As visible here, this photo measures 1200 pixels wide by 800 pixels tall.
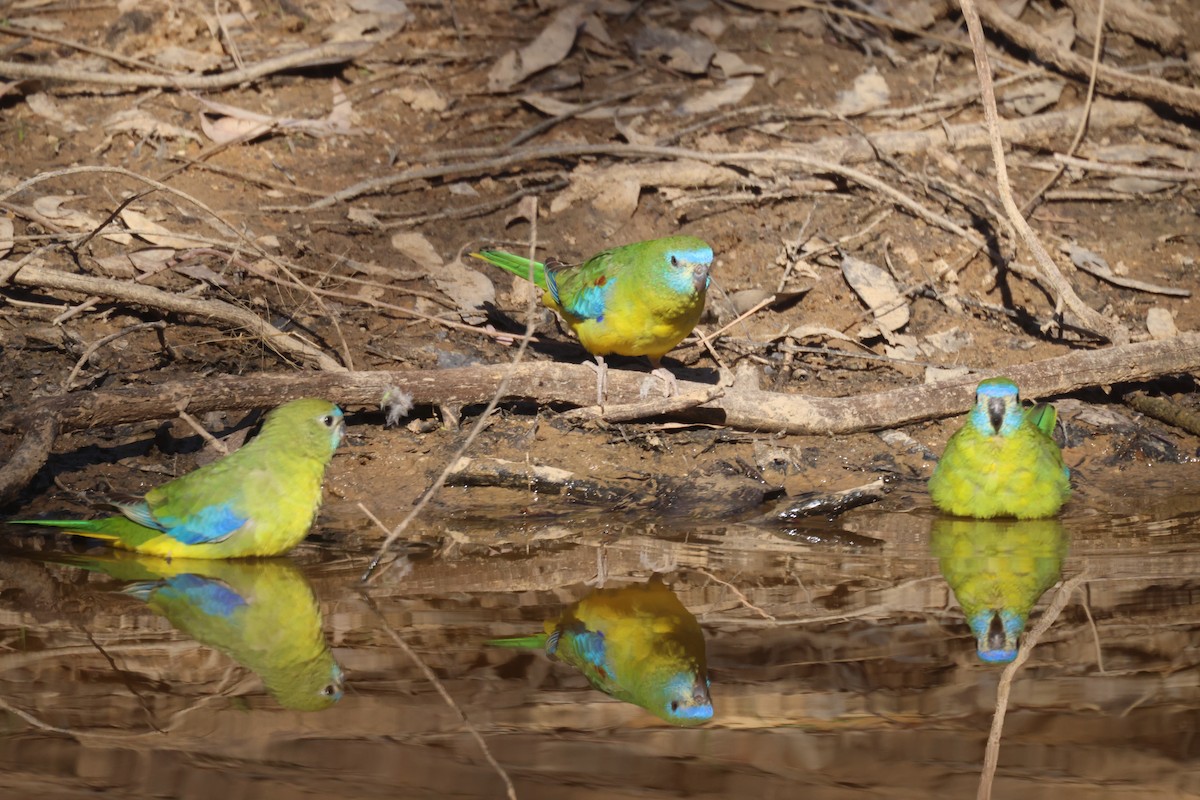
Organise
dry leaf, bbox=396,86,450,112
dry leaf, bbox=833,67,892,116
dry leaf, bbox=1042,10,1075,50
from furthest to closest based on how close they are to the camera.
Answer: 1. dry leaf, bbox=1042,10,1075,50
2. dry leaf, bbox=833,67,892,116
3. dry leaf, bbox=396,86,450,112

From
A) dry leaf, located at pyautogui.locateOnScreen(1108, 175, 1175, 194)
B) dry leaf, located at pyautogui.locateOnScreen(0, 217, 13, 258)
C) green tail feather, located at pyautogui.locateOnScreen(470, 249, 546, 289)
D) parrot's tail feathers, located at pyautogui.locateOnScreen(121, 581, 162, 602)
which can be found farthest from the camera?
dry leaf, located at pyautogui.locateOnScreen(1108, 175, 1175, 194)

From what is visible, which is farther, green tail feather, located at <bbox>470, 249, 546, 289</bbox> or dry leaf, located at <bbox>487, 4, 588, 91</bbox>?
dry leaf, located at <bbox>487, 4, 588, 91</bbox>

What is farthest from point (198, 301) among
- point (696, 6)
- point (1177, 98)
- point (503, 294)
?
point (1177, 98)

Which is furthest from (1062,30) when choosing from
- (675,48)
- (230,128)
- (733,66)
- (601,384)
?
(230,128)

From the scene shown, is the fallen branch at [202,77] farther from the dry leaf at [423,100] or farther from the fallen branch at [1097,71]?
the fallen branch at [1097,71]

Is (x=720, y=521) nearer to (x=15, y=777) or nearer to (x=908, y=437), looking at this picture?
(x=908, y=437)

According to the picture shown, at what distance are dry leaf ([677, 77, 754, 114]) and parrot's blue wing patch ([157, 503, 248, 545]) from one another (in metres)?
5.21

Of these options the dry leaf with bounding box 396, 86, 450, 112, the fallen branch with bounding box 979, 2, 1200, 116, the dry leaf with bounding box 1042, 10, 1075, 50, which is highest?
the dry leaf with bounding box 1042, 10, 1075, 50

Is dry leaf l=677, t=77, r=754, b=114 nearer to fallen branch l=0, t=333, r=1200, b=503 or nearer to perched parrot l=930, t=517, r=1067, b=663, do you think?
fallen branch l=0, t=333, r=1200, b=503

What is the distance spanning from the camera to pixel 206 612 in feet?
13.0

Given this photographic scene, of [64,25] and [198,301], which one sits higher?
[64,25]

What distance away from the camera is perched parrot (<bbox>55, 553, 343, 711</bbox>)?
3.35m

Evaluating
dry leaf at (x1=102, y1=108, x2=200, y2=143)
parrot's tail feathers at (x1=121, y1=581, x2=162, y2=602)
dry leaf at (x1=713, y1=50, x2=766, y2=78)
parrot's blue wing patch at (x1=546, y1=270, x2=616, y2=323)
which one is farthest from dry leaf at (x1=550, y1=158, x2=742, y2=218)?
parrot's tail feathers at (x1=121, y1=581, x2=162, y2=602)

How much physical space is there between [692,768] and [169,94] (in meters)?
6.82
